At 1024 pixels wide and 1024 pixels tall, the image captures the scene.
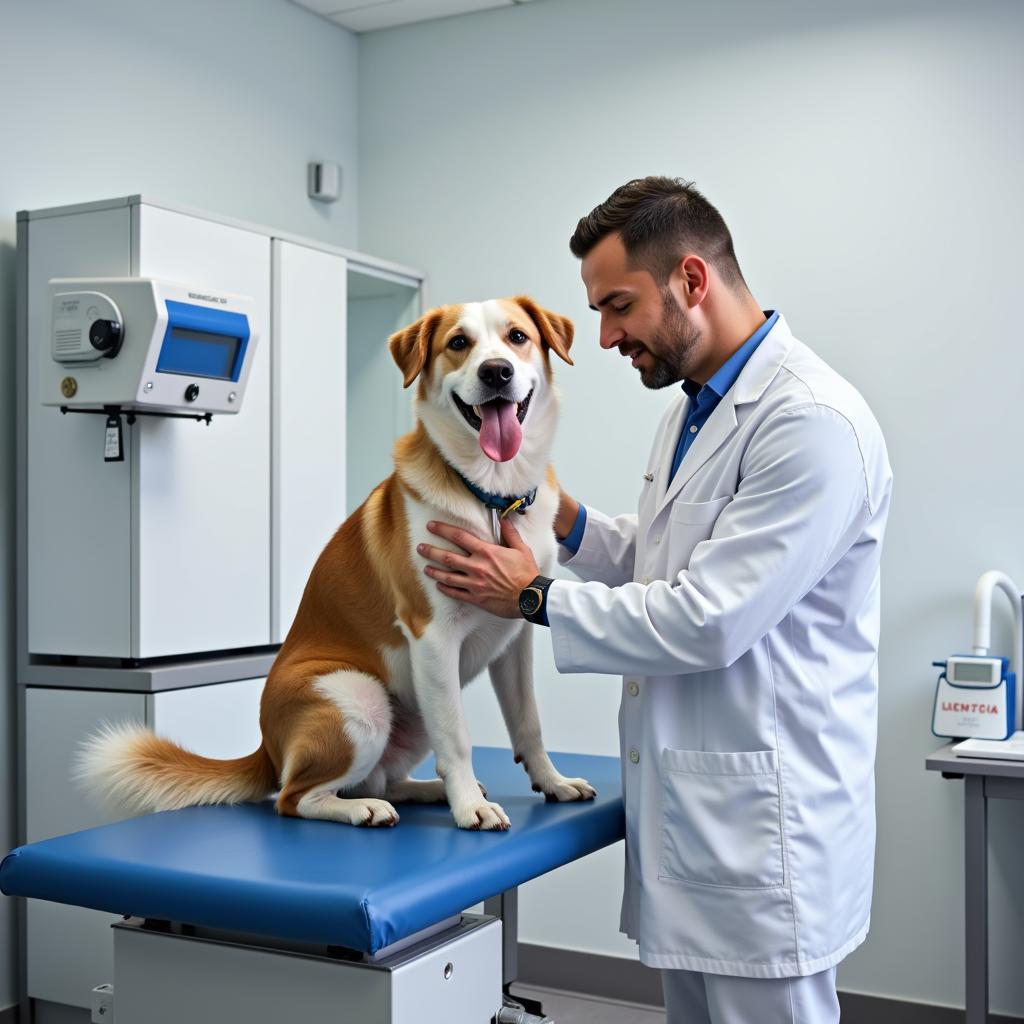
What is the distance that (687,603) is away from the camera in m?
1.55

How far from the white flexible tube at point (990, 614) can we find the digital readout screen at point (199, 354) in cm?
192

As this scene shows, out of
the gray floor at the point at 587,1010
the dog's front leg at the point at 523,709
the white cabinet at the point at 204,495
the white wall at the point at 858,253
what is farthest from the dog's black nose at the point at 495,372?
the gray floor at the point at 587,1010

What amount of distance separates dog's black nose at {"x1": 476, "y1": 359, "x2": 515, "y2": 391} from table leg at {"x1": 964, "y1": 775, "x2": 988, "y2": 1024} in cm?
158

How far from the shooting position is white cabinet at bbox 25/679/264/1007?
278 centimetres

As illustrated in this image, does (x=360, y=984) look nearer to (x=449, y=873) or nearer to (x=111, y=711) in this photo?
(x=449, y=873)

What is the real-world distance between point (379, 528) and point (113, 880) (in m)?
0.65

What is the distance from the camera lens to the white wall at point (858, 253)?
3.13m

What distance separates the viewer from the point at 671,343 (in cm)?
175

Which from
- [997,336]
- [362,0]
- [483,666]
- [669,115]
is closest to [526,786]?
[483,666]

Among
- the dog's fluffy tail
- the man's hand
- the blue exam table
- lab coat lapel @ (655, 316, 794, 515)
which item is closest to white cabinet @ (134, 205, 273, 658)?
the dog's fluffy tail

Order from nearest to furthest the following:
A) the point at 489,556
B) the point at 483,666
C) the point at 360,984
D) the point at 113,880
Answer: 1. the point at 360,984
2. the point at 113,880
3. the point at 489,556
4. the point at 483,666

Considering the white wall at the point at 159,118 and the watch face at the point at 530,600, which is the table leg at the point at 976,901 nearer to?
the watch face at the point at 530,600

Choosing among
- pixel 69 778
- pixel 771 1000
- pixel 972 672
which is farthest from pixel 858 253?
pixel 69 778

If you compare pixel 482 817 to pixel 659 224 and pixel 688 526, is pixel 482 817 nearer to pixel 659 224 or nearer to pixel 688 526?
pixel 688 526
